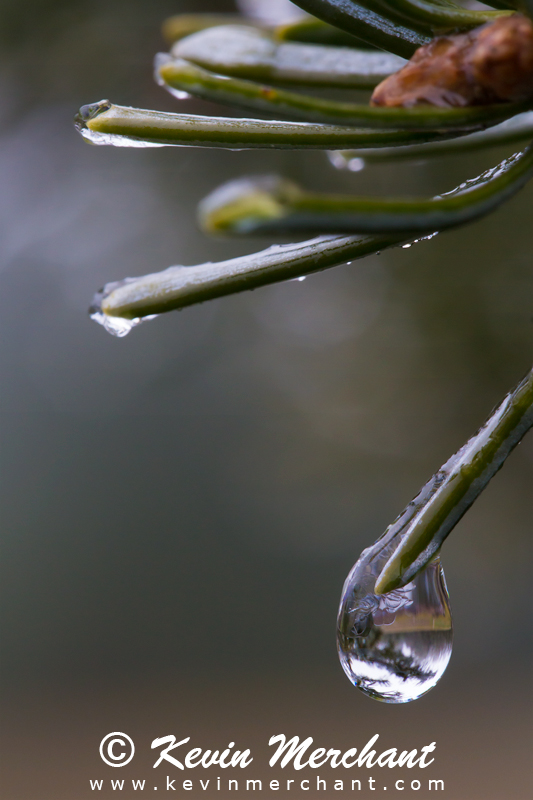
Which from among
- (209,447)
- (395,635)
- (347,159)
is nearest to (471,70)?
(347,159)

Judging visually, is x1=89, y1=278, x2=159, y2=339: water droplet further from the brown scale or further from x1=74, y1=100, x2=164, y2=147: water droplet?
the brown scale

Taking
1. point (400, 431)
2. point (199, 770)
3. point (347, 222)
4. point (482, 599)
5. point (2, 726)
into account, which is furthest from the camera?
point (2, 726)

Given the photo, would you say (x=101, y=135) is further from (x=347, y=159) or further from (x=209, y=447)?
(x=209, y=447)

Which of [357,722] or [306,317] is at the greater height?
[306,317]

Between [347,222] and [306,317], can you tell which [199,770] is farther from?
[347,222]

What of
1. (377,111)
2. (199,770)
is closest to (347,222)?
(377,111)

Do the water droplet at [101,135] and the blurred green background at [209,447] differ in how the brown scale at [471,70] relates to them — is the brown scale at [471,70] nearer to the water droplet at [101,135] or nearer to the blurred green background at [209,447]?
the water droplet at [101,135]

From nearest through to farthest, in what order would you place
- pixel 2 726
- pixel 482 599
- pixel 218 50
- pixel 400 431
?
pixel 218 50 → pixel 400 431 → pixel 482 599 → pixel 2 726

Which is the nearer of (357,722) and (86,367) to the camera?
(86,367)

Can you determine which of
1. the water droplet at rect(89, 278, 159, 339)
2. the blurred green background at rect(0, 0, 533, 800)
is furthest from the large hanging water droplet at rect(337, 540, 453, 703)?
the blurred green background at rect(0, 0, 533, 800)
